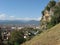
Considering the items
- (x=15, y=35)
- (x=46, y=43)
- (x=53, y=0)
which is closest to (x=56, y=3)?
(x=53, y=0)

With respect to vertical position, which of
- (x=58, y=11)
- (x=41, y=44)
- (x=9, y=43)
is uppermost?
(x=58, y=11)

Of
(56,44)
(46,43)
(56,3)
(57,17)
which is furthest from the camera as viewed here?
(56,3)

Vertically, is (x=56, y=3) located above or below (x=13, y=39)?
above

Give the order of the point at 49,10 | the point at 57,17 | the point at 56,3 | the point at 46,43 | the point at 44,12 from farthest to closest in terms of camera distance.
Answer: the point at 44,12
the point at 49,10
the point at 56,3
the point at 57,17
the point at 46,43

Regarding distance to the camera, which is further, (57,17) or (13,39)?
(57,17)

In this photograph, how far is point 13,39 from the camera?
26.4 m

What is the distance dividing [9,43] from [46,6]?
54.6 ft

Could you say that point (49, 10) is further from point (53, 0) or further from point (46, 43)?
point (46, 43)

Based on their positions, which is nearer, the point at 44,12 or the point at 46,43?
the point at 46,43

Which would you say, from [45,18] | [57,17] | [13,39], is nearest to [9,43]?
[13,39]

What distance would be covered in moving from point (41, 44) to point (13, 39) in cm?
1537

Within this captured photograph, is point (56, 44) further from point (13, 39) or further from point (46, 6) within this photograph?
point (46, 6)

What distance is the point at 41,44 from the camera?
11.4 metres

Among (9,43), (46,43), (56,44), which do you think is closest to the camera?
(56,44)
